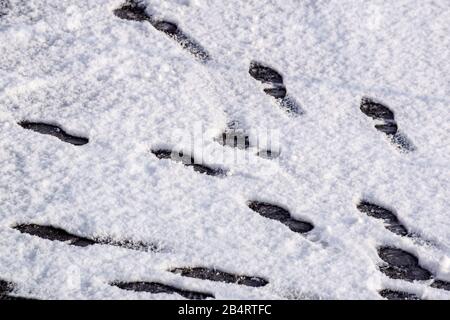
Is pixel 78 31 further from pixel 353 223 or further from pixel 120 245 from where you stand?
pixel 353 223

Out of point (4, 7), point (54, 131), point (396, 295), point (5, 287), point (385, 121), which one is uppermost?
point (385, 121)

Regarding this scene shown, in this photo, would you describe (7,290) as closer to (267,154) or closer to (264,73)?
(267,154)

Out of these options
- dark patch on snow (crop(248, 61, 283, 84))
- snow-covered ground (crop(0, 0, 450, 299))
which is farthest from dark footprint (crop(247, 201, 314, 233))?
dark patch on snow (crop(248, 61, 283, 84))

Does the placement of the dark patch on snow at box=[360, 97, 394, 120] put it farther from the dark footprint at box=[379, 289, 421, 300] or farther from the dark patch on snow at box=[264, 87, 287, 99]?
the dark footprint at box=[379, 289, 421, 300]

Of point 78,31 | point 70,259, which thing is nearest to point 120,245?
point 70,259

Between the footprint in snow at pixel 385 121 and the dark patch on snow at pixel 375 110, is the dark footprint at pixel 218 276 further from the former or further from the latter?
the dark patch on snow at pixel 375 110

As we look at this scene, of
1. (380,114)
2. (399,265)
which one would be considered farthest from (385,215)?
(380,114)
